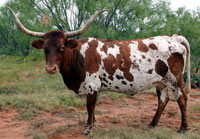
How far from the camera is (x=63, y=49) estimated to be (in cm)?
401

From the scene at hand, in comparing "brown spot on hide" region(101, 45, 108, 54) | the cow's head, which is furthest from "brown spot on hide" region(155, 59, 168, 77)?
the cow's head

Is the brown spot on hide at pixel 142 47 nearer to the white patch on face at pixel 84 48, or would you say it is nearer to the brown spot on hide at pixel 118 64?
the brown spot on hide at pixel 118 64

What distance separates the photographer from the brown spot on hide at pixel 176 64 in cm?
451

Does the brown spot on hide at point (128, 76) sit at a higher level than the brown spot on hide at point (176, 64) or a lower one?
lower

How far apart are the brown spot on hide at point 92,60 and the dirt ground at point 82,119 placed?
1343mm

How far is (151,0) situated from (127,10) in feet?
7.93

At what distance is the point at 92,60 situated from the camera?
4.37 m

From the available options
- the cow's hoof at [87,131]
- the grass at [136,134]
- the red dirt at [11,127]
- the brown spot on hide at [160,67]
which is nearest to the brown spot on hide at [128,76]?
the brown spot on hide at [160,67]

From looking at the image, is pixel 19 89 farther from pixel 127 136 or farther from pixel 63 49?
pixel 127 136

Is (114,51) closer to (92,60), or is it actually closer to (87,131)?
(92,60)

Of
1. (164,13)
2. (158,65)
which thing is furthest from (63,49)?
(164,13)

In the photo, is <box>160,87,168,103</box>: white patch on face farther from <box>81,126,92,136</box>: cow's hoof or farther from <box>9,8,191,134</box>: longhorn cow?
<box>81,126,92,136</box>: cow's hoof

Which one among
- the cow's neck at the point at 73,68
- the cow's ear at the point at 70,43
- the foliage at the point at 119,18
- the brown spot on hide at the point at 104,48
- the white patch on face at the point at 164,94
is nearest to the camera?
the cow's ear at the point at 70,43

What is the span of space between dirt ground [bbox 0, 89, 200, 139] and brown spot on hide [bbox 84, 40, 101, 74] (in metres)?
1.34
